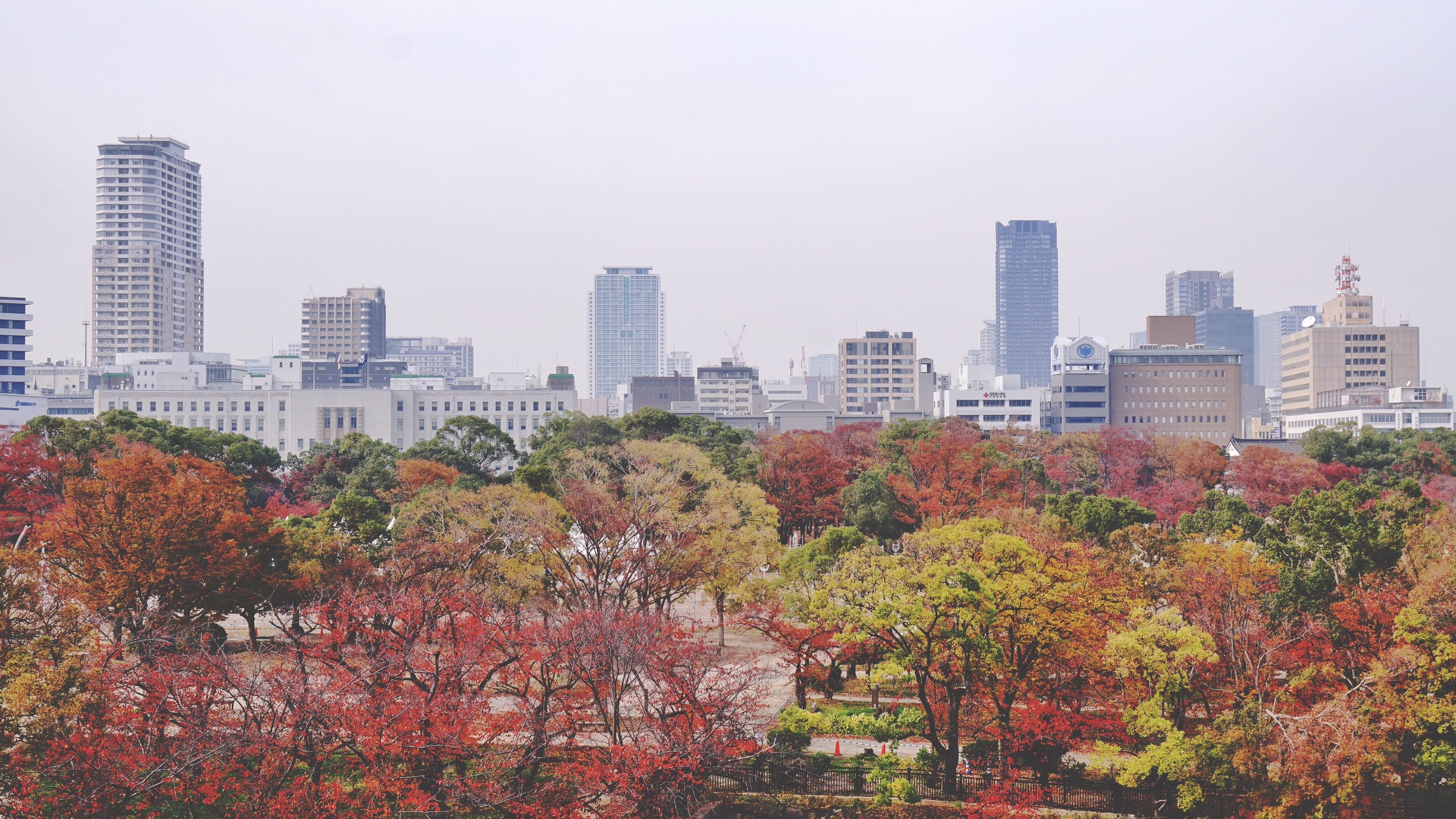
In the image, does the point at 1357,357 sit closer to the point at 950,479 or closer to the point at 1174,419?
the point at 1174,419

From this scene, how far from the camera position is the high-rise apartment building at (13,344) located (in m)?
A: 115

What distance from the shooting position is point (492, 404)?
395 feet

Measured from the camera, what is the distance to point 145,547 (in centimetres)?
2928

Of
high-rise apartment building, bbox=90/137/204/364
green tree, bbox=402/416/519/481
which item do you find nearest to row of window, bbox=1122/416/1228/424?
green tree, bbox=402/416/519/481

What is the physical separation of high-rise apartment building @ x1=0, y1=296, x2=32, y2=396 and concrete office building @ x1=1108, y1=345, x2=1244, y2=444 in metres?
118

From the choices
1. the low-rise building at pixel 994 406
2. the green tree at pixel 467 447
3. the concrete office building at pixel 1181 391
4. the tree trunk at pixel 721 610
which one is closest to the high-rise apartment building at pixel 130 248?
the low-rise building at pixel 994 406

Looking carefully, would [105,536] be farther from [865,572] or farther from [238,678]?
[865,572]

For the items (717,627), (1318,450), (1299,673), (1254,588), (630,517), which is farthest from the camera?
(1318,450)

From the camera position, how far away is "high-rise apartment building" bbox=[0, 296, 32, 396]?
114812 mm

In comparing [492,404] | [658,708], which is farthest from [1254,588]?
[492,404]

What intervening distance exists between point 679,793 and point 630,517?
42.8ft

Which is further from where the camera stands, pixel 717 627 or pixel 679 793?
pixel 717 627

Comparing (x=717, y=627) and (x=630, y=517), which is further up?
(x=630, y=517)

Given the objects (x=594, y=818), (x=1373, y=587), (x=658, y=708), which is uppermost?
(x=1373, y=587)
